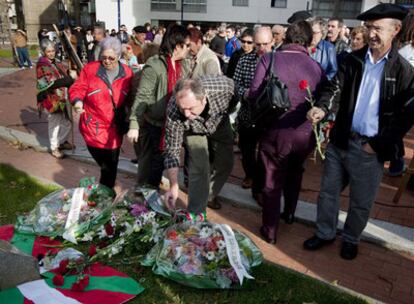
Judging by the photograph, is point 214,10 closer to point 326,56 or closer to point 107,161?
point 326,56

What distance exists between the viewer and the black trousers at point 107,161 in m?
4.13

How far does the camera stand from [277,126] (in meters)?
3.45

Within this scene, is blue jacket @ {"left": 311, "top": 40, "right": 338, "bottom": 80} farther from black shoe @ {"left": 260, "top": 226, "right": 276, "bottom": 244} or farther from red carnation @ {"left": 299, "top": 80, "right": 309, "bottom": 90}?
black shoe @ {"left": 260, "top": 226, "right": 276, "bottom": 244}

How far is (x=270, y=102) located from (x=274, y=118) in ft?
0.88

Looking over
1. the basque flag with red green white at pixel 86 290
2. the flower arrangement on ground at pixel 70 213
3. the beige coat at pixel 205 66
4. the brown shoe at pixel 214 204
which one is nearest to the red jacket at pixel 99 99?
the flower arrangement on ground at pixel 70 213

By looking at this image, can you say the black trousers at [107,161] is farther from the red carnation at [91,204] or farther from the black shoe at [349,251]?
the black shoe at [349,251]

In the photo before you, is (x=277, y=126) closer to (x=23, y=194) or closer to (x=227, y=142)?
(x=227, y=142)

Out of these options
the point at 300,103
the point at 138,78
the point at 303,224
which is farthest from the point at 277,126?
the point at 138,78

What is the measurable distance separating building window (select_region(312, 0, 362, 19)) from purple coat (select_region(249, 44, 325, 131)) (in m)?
31.6

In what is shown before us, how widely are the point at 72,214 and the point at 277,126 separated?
209 cm

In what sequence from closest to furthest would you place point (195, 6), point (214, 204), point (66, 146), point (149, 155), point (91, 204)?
point (91, 204), point (149, 155), point (214, 204), point (66, 146), point (195, 6)

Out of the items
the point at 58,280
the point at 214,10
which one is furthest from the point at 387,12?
the point at 214,10

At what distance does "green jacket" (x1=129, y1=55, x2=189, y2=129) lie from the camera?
379 centimetres

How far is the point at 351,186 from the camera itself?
3.32m
